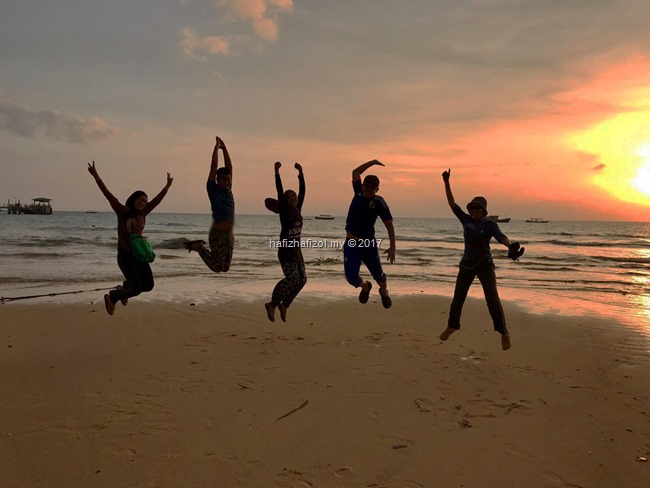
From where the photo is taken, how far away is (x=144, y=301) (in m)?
14.3

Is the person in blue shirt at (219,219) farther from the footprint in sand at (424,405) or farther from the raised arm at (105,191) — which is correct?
the footprint in sand at (424,405)

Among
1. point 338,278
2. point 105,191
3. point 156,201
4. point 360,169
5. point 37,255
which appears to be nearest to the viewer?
point 105,191

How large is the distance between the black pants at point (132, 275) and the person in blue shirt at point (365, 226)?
335 cm

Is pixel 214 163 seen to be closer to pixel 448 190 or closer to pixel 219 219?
pixel 219 219

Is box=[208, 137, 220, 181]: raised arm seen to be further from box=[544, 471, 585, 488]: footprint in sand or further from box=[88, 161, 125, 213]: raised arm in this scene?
box=[544, 471, 585, 488]: footprint in sand

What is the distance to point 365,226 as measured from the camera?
7.88 meters

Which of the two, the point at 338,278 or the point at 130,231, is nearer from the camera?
the point at 130,231

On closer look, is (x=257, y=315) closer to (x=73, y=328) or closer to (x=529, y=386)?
(x=73, y=328)

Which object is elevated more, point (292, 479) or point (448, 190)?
point (448, 190)

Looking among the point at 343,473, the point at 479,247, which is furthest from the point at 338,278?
the point at 343,473

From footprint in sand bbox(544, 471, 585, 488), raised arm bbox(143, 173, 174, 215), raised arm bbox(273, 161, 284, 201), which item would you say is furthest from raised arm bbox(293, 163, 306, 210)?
footprint in sand bbox(544, 471, 585, 488)

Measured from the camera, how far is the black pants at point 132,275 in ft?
23.4

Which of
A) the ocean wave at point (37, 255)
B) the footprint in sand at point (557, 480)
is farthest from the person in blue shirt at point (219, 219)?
the ocean wave at point (37, 255)

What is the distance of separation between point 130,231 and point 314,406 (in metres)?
3.95
